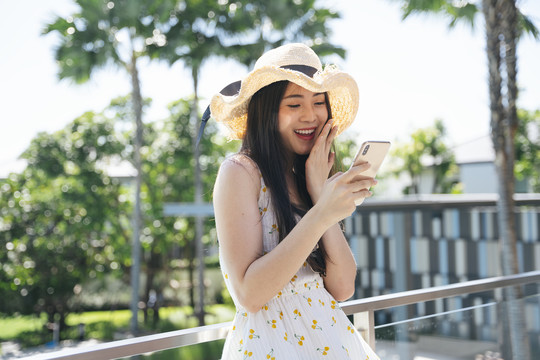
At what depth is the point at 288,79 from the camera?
126 cm

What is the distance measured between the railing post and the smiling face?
0.96 meters

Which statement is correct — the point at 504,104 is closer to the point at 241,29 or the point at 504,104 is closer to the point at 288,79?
the point at 288,79

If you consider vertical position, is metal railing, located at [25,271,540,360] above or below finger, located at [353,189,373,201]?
below

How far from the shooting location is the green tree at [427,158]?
32.8 m

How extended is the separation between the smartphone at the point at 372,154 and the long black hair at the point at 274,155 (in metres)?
0.17

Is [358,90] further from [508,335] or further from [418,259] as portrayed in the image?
[418,259]

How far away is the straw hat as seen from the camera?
1269 mm

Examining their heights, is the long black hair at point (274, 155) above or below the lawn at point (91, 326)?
above

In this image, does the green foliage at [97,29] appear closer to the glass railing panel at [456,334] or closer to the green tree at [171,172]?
the green tree at [171,172]

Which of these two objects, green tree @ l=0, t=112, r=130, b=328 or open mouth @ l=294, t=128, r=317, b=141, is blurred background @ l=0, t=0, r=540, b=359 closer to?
green tree @ l=0, t=112, r=130, b=328

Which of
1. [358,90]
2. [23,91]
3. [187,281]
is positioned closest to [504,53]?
[358,90]

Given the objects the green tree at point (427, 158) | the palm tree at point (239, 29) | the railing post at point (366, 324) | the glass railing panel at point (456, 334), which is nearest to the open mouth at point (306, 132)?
the railing post at point (366, 324)

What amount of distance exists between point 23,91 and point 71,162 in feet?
51.2

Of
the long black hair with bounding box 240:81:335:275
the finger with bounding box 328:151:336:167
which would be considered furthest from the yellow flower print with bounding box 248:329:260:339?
the finger with bounding box 328:151:336:167
